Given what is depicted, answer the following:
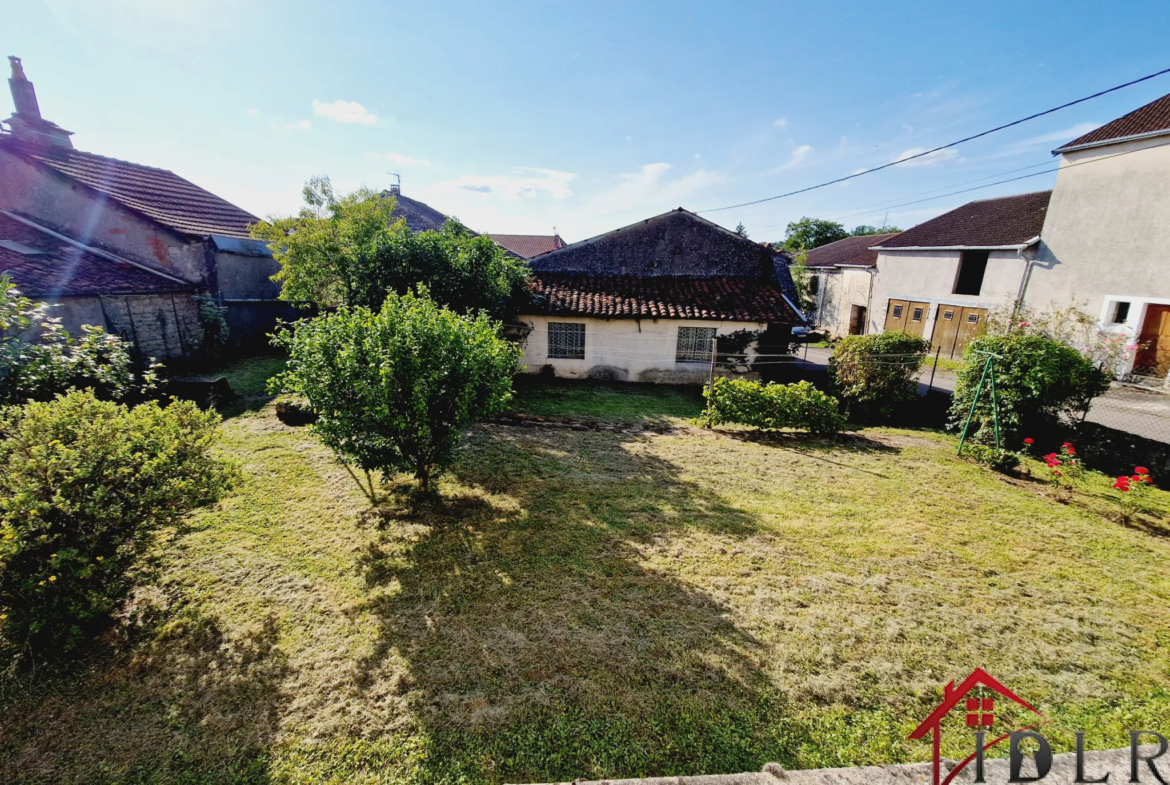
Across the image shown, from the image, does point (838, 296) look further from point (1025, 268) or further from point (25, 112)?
point (25, 112)

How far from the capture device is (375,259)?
449 inches

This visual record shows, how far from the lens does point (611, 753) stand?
3125 mm

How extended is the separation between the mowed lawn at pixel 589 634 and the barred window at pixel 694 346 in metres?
7.76

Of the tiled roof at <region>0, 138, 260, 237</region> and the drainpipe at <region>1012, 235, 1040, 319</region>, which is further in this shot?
the drainpipe at <region>1012, 235, 1040, 319</region>

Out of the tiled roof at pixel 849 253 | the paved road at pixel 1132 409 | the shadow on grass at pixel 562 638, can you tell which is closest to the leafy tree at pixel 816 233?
the tiled roof at pixel 849 253

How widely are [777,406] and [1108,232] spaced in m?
14.1

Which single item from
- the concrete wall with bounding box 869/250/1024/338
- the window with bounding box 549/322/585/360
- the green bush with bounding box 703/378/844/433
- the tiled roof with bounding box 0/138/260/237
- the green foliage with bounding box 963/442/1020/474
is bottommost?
the green foliage with bounding box 963/442/1020/474

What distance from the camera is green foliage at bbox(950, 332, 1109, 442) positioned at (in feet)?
26.3

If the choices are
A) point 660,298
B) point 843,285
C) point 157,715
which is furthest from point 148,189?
point 843,285

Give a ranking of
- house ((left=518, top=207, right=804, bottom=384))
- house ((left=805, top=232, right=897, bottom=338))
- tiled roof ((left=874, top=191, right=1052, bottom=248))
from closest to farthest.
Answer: house ((left=518, top=207, right=804, bottom=384)) < tiled roof ((left=874, top=191, right=1052, bottom=248)) < house ((left=805, top=232, right=897, bottom=338))

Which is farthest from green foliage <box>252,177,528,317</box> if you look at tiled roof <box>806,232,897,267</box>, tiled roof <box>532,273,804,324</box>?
tiled roof <box>806,232,897,267</box>

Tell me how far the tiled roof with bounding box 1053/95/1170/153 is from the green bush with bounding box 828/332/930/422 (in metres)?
10.3

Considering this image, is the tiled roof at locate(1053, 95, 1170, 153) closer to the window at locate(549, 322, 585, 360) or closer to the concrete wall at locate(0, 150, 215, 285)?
the window at locate(549, 322, 585, 360)

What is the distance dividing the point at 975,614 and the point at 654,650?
329 cm
